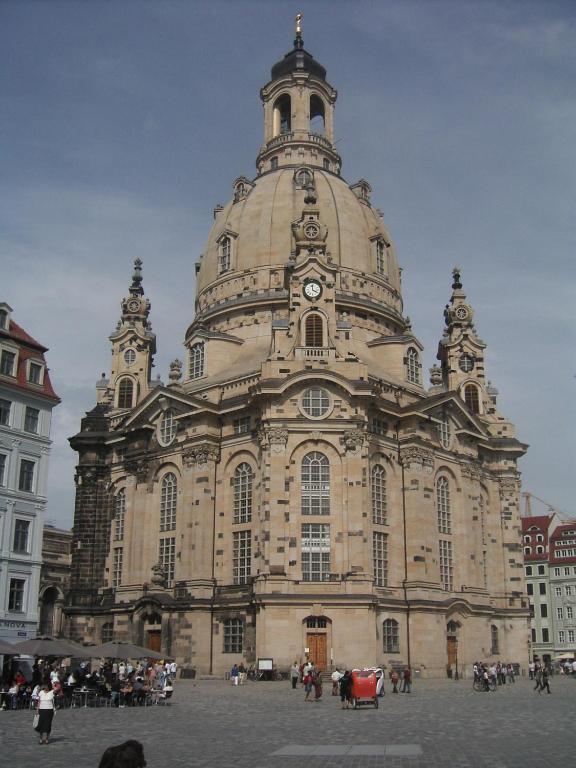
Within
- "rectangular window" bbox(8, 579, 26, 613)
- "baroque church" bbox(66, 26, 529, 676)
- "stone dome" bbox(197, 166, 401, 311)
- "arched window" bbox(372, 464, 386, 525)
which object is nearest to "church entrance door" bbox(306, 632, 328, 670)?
"baroque church" bbox(66, 26, 529, 676)

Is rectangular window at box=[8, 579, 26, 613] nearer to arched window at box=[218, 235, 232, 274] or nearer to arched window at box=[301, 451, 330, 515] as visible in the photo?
arched window at box=[301, 451, 330, 515]

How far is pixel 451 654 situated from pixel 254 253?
38724mm

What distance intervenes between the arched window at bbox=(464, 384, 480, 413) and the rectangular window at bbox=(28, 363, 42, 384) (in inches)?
1685

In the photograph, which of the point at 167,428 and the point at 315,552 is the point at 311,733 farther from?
the point at 167,428

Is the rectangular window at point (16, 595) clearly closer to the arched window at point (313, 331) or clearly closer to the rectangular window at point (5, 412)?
the rectangular window at point (5, 412)

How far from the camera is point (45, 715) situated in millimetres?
24109

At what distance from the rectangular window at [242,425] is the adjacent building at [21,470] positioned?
52.0ft

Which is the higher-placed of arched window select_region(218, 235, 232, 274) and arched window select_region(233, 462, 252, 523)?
arched window select_region(218, 235, 232, 274)

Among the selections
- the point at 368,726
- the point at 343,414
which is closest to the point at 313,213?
the point at 343,414

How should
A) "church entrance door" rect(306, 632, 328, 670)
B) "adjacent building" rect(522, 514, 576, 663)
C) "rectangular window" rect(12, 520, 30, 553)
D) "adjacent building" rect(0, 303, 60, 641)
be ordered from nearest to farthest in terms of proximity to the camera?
"adjacent building" rect(0, 303, 60, 641), "rectangular window" rect(12, 520, 30, 553), "church entrance door" rect(306, 632, 328, 670), "adjacent building" rect(522, 514, 576, 663)

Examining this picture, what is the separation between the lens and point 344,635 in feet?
188

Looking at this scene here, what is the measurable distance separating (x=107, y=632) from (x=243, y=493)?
707 inches

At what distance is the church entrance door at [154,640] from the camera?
65062mm

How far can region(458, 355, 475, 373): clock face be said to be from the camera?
84.0 m
